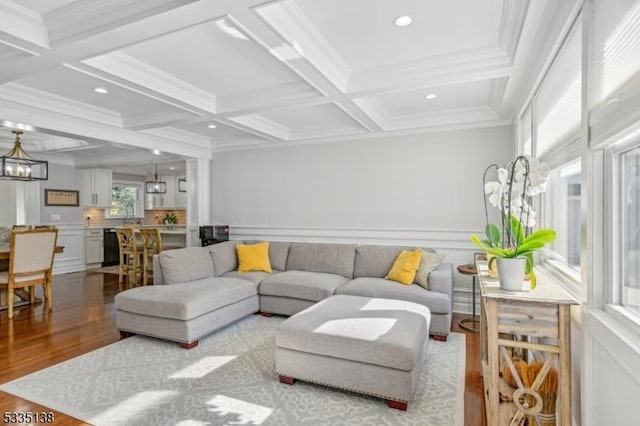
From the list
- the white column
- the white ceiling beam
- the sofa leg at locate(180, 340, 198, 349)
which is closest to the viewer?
the sofa leg at locate(180, 340, 198, 349)

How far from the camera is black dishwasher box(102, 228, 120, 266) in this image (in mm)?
8281

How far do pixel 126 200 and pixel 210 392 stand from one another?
868 cm

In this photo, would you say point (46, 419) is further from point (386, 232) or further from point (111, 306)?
point (386, 232)

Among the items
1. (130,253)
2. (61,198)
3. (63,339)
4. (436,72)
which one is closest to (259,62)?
(436,72)

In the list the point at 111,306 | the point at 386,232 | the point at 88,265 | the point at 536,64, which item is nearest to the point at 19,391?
the point at 111,306

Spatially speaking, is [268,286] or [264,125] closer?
[268,286]

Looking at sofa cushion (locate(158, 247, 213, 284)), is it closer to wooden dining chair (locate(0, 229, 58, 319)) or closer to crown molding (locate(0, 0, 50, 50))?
wooden dining chair (locate(0, 229, 58, 319))

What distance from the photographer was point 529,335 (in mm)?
1684

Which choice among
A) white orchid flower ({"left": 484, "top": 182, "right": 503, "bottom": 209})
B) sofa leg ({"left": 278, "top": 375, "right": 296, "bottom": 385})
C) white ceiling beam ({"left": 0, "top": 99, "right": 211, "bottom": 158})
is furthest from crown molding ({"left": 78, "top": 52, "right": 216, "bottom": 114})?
white orchid flower ({"left": 484, "top": 182, "right": 503, "bottom": 209})

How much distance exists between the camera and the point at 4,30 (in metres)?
2.20

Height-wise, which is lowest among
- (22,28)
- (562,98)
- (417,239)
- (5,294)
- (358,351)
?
(5,294)

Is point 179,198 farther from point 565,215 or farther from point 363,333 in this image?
point 565,215

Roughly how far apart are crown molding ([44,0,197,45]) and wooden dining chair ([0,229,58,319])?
3.17 meters

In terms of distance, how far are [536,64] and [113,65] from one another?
130 inches
